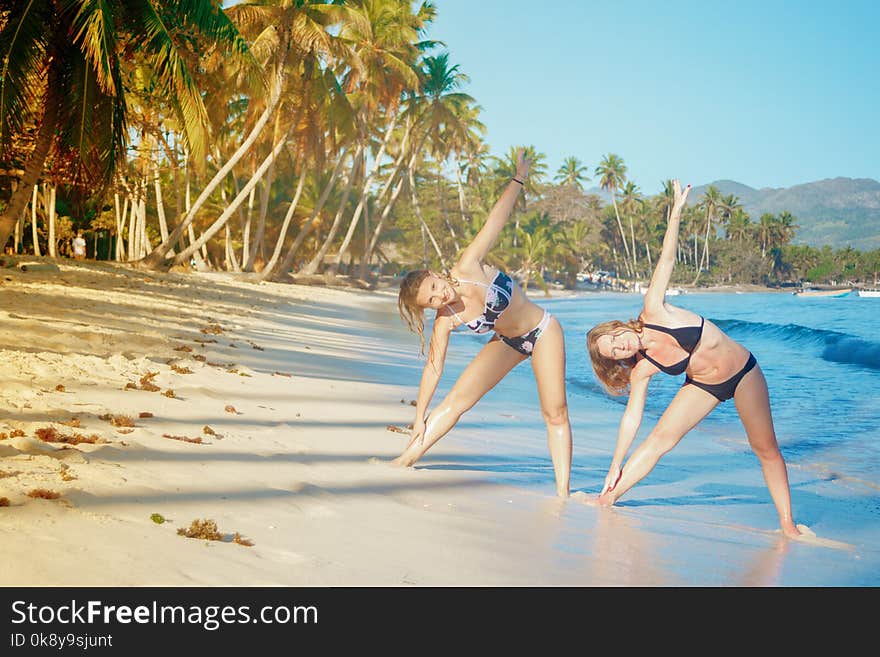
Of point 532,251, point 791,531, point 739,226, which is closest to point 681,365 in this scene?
point 791,531

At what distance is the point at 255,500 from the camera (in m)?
4.14

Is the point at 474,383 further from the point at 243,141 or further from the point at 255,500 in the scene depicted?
the point at 243,141

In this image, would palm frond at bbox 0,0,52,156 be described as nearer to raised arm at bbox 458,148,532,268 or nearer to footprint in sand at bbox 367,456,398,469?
footprint in sand at bbox 367,456,398,469

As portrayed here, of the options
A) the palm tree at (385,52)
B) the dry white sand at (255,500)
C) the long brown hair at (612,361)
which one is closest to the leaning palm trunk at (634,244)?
the palm tree at (385,52)

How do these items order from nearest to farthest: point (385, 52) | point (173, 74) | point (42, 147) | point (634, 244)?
point (42, 147)
point (173, 74)
point (385, 52)
point (634, 244)

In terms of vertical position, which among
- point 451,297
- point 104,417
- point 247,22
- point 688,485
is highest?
point 247,22

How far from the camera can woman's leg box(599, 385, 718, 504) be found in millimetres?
4871

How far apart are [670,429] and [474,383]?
1.25 metres

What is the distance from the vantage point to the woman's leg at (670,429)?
4.87m

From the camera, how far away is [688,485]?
A: 21.2ft

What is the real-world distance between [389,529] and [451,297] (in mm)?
1466
